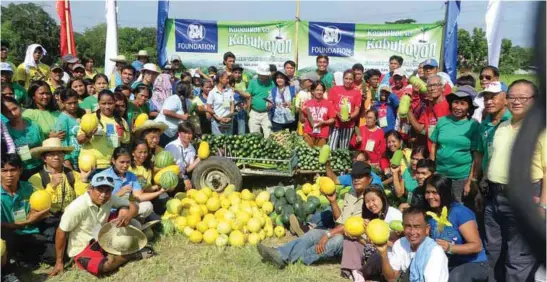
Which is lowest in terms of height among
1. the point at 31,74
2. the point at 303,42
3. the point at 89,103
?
the point at 89,103

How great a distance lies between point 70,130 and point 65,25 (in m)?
7.85

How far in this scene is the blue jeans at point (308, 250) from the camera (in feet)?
17.9

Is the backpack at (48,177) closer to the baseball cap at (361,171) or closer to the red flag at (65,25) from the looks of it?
the baseball cap at (361,171)

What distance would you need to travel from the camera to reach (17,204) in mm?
5035

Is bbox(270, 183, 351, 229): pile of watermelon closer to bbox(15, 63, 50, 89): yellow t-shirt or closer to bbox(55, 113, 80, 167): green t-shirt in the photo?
bbox(55, 113, 80, 167): green t-shirt

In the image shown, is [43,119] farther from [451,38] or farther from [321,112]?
[451,38]

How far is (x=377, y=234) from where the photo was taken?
4.31 m

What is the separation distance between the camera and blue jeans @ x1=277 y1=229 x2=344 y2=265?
A: 5.44 metres

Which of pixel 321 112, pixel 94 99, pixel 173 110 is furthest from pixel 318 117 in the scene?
pixel 94 99

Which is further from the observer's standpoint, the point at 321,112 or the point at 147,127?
the point at 321,112

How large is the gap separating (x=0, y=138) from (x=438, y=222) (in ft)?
15.6

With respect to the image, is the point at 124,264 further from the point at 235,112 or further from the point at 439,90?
the point at 439,90

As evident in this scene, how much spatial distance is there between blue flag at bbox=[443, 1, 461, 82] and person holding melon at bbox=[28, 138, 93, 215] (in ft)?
31.8

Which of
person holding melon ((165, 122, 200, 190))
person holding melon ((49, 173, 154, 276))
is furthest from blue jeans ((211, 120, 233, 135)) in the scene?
person holding melon ((49, 173, 154, 276))
